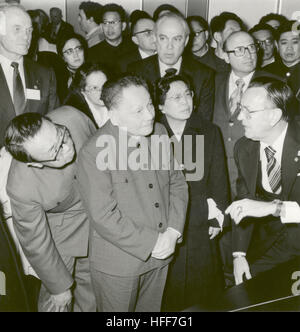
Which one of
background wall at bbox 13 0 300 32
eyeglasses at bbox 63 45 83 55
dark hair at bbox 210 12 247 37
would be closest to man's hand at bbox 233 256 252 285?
eyeglasses at bbox 63 45 83 55

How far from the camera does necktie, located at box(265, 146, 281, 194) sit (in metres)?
1.97

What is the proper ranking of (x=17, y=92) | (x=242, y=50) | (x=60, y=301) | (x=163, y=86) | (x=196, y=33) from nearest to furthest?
(x=60, y=301) → (x=163, y=86) → (x=17, y=92) → (x=242, y=50) → (x=196, y=33)

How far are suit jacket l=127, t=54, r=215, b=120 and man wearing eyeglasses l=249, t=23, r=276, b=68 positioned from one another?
1028mm

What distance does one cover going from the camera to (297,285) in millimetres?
1309

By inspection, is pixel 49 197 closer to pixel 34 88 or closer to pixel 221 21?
pixel 34 88

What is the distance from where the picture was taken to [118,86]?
1697 mm

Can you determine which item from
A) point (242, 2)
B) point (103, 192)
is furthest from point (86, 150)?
point (242, 2)

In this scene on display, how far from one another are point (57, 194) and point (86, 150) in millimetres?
281

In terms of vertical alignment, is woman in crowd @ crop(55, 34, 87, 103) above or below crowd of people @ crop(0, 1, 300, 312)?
above

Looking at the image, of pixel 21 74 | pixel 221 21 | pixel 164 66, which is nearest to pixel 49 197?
pixel 21 74

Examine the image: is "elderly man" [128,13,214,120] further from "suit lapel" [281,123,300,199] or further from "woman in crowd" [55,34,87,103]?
"suit lapel" [281,123,300,199]

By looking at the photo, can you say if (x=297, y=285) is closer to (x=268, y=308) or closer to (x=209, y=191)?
(x=268, y=308)

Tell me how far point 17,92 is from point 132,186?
4.33 feet

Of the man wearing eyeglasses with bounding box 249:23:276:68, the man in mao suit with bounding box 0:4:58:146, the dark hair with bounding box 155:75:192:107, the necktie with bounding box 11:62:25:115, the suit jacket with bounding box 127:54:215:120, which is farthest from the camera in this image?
the man wearing eyeglasses with bounding box 249:23:276:68
